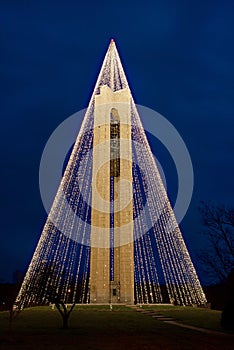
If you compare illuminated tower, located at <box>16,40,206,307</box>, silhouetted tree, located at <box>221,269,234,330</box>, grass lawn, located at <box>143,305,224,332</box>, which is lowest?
silhouetted tree, located at <box>221,269,234,330</box>

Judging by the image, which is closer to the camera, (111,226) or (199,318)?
(199,318)

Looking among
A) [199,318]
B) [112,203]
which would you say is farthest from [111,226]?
[199,318]

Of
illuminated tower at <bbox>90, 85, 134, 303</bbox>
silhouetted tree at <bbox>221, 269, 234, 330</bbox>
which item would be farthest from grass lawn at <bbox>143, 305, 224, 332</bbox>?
illuminated tower at <bbox>90, 85, 134, 303</bbox>

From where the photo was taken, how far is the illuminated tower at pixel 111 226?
22031mm

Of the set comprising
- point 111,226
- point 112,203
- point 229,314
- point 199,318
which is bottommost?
point 229,314

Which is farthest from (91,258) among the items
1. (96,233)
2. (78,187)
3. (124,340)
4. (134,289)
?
(124,340)

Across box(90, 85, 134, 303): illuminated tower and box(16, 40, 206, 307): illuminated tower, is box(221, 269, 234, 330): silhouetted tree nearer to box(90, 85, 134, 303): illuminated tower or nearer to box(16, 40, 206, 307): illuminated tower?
box(16, 40, 206, 307): illuminated tower

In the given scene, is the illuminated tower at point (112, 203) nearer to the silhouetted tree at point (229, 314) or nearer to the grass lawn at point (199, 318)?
the grass lawn at point (199, 318)

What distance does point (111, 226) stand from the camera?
95.0 feet

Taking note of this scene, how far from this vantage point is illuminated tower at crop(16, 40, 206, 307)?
72.3 ft

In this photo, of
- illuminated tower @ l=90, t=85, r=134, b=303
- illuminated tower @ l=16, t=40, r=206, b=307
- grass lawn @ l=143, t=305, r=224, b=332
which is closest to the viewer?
grass lawn @ l=143, t=305, r=224, b=332

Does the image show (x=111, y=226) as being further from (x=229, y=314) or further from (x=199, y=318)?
(x=229, y=314)

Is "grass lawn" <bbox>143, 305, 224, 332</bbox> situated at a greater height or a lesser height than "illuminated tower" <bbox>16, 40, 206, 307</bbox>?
lesser

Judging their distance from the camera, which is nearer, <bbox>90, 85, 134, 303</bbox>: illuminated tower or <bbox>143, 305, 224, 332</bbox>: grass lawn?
<bbox>143, 305, 224, 332</bbox>: grass lawn
